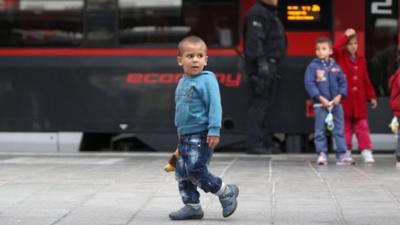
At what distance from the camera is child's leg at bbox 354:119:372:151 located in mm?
10188

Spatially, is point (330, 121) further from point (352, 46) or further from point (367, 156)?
point (352, 46)

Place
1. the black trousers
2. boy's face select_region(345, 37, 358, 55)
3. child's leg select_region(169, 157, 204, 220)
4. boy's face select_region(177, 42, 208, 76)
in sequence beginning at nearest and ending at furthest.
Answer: boy's face select_region(177, 42, 208, 76)
child's leg select_region(169, 157, 204, 220)
boy's face select_region(345, 37, 358, 55)
the black trousers

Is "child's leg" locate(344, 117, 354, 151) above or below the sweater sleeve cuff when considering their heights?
below

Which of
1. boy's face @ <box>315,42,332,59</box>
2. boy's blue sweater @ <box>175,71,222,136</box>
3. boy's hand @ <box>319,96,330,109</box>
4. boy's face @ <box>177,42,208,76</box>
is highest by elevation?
boy's face @ <box>177,42,208,76</box>

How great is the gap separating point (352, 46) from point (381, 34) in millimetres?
1154

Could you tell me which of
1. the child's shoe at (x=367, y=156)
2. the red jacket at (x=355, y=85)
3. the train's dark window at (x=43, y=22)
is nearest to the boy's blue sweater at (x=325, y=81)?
the red jacket at (x=355, y=85)

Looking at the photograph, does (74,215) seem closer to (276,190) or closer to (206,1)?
(276,190)

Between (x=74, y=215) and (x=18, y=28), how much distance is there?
5.57 meters

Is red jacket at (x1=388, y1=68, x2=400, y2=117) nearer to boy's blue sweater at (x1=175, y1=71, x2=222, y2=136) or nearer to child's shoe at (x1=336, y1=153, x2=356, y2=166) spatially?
child's shoe at (x1=336, y1=153, x2=356, y2=166)

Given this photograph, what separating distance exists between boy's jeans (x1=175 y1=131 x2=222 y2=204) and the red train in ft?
16.1

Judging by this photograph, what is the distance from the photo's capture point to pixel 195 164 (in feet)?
20.3

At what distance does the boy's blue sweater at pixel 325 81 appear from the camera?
392 inches

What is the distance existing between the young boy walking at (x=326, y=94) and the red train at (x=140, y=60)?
46.2 inches

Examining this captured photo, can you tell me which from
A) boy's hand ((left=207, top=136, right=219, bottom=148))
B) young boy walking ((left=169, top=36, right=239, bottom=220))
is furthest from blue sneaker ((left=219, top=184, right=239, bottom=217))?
boy's hand ((left=207, top=136, right=219, bottom=148))
